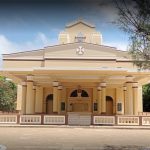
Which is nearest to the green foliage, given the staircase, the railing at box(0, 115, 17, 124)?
the railing at box(0, 115, 17, 124)

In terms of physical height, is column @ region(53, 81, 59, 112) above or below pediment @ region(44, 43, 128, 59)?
below

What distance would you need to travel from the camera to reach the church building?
86.4ft

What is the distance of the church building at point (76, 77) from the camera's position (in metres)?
26.3

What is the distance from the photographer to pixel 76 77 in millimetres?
28109

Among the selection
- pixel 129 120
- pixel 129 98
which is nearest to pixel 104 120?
pixel 129 120

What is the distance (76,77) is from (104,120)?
4.54 m

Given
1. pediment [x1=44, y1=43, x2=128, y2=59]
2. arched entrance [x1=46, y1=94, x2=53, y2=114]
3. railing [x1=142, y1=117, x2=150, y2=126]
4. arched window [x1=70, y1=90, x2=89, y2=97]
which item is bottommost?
railing [x1=142, y1=117, x2=150, y2=126]

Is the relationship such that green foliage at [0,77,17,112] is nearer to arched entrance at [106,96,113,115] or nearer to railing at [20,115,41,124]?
arched entrance at [106,96,113,115]

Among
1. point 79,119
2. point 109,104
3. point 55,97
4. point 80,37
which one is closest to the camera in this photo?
point 79,119

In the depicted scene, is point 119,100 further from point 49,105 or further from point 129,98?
point 129,98

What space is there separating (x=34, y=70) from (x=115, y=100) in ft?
37.5

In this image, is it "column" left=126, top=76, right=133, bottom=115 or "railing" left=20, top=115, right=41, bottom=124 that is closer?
"railing" left=20, top=115, right=41, bottom=124

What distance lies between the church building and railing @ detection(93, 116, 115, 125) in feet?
5.64

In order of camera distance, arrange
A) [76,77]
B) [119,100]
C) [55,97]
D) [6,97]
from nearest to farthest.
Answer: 1. [55,97]
2. [76,77]
3. [119,100]
4. [6,97]
